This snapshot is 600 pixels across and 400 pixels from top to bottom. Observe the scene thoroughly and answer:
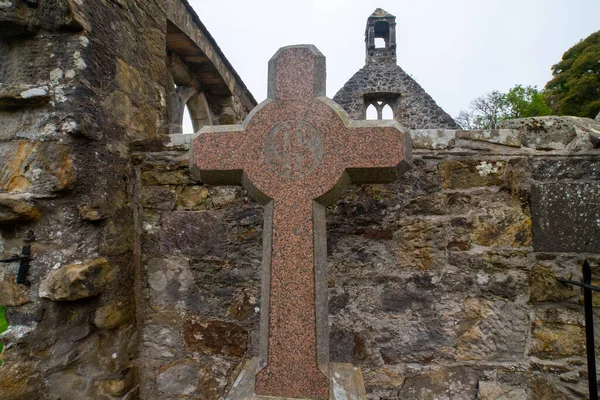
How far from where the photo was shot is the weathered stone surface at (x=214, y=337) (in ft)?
6.15

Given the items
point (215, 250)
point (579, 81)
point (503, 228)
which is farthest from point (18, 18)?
point (579, 81)

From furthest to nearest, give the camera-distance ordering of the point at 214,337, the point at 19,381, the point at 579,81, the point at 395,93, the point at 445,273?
the point at 579,81 → the point at 395,93 → the point at 214,337 → the point at 445,273 → the point at 19,381

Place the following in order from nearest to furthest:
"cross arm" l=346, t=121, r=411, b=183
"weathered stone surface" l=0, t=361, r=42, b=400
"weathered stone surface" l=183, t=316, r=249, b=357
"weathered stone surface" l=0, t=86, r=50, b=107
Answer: "cross arm" l=346, t=121, r=411, b=183
"weathered stone surface" l=0, t=361, r=42, b=400
"weathered stone surface" l=0, t=86, r=50, b=107
"weathered stone surface" l=183, t=316, r=249, b=357

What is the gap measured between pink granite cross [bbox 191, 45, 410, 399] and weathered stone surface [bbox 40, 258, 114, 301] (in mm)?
767

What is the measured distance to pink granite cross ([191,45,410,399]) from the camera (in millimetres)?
1255

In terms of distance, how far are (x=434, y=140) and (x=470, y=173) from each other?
0.84ft

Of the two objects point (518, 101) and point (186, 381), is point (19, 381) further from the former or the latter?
point (518, 101)

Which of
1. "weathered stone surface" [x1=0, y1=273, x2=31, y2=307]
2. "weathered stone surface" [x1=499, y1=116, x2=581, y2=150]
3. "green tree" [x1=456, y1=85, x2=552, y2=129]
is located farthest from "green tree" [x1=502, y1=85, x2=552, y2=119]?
"weathered stone surface" [x1=0, y1=273, x2=31, y2=307]

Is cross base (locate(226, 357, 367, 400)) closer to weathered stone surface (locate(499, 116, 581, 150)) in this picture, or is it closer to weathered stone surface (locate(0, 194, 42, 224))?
weathered stone surface (locate(0, 194, 42, 224))

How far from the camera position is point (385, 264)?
1794mm

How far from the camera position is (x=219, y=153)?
1.42m

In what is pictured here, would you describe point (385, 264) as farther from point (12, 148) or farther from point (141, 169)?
point (12, 148)

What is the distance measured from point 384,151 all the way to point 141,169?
1456 mm

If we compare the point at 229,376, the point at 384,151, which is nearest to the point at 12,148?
the point at 229,376
